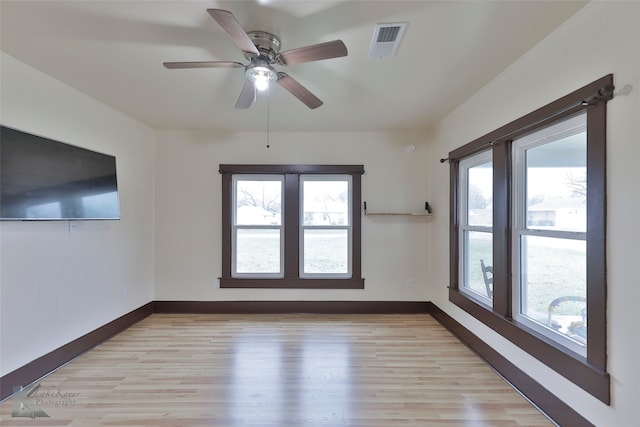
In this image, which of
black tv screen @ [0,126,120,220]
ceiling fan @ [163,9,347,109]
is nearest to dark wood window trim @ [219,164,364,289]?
black tv screen @ [0,126,120,220]

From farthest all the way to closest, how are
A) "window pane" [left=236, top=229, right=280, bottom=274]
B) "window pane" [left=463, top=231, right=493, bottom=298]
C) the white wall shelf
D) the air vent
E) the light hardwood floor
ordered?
"window pane" [left=236, top=229, right=280, bottom=274], the white wall shelf, "window pane" [left=463, top=231, right=493, bottom=298], the light hardwood floor, the air vent

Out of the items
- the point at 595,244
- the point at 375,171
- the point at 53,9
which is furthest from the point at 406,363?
the point at 53,9

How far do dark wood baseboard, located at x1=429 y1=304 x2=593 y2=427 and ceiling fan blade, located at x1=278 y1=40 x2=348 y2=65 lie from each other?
2.66m

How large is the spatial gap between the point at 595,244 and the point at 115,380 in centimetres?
362

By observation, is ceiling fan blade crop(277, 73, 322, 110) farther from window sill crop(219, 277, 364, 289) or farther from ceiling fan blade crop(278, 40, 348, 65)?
window sill crop(219, 277, 364, 289)

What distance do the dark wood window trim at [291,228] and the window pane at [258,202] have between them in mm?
121

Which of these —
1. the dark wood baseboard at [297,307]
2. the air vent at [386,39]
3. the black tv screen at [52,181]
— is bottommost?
the dark wood baseboard at [297,307]

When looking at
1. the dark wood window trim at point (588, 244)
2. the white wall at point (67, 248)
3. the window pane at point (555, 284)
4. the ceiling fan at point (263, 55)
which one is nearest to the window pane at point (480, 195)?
the dark wood window trim at point (588, 244)

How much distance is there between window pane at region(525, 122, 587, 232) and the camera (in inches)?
75.0

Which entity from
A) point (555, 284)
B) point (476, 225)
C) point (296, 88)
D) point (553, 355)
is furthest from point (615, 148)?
point (296, 88)

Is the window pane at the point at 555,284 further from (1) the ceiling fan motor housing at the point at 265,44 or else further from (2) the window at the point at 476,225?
(1) the ceiling fan motor housing at the point at 265,44

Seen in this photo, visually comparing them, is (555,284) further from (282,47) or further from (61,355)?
(61,355)

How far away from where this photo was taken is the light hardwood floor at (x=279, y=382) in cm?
202

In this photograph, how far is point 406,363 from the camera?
8.93 feet
